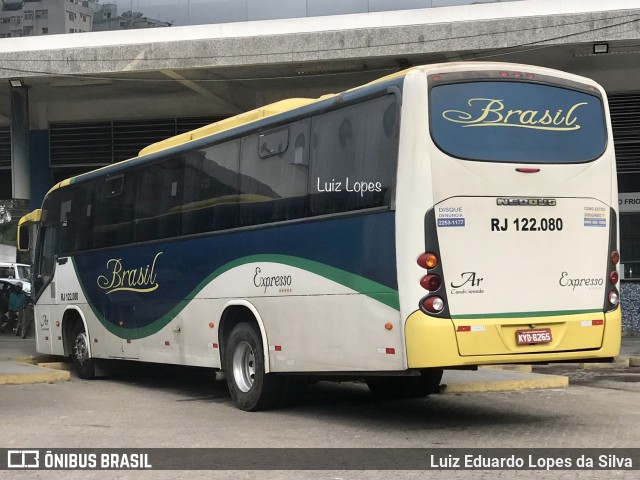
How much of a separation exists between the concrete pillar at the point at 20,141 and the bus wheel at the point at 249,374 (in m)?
15.4

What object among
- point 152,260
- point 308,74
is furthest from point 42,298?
point 308,74

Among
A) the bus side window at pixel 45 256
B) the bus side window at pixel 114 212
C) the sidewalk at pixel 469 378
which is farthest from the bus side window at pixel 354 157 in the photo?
the bus side window at pixel 45 256

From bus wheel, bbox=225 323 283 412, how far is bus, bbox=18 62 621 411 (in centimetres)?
2

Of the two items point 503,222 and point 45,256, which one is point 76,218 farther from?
point 503,222

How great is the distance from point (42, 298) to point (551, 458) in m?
12.0

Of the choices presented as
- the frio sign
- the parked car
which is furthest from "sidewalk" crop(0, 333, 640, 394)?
the parked car

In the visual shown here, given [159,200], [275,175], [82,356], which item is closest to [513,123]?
[275,175]

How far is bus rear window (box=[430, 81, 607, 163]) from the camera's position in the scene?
30.6 ft

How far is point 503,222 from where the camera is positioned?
938 centimetres

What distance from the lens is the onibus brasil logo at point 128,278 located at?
1389cm

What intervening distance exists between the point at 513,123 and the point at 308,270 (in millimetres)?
2594

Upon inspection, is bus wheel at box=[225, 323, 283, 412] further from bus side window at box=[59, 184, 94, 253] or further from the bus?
bus side window at box=[59, 184, 94, 253]

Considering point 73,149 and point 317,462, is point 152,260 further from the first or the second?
point 73,149

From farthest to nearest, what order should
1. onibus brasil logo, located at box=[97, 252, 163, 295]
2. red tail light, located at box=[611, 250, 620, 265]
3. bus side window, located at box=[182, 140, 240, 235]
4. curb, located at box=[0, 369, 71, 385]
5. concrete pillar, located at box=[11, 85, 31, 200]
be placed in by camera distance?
concrete pillar, located at box=[11, 85, 31, 200], curb, located at box=[0, 369, 71, 385], onibus brasil logo, located at box=[97, 252, 163, 295], bus side window, located at box=[182, 140, 240, 235], red tail light, located at box=[611, 250, 620, 265]
